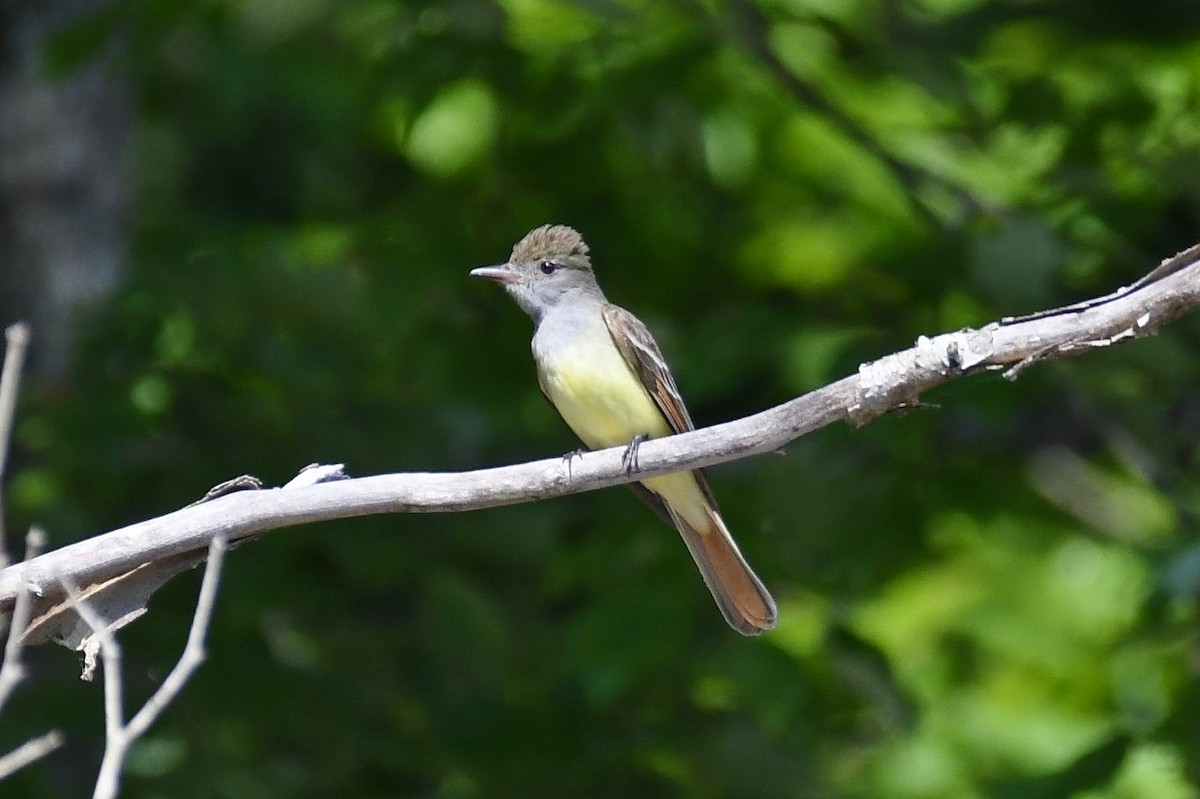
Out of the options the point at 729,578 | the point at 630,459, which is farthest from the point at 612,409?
the point at 630,459

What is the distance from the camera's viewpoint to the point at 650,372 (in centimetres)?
552

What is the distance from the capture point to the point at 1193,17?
20.8 feet

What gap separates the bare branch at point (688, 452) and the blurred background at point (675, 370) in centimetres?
184

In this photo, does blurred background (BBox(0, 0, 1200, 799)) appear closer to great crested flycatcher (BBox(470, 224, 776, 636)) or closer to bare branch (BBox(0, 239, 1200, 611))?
great crested flycatcher (BBox(470, 224, 776, 636))

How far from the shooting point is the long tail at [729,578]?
16.5 ft

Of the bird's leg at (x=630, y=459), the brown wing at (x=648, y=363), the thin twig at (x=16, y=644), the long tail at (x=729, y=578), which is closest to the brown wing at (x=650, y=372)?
the brown wing at (x=648, y=363)

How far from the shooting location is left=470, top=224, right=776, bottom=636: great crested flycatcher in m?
5.14

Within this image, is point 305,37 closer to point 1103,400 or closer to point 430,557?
point 430,557

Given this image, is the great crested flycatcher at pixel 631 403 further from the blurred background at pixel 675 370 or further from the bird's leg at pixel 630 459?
the bird's leg at pixel 630 459

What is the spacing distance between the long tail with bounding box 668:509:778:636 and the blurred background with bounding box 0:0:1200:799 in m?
0.32

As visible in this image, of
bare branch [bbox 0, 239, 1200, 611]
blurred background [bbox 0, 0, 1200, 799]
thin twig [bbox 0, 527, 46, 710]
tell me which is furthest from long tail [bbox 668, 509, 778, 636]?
thin twig [bbox 0, 527, 46, 710]

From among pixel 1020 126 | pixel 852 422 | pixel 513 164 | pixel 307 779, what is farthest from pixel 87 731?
pixel 1020 126

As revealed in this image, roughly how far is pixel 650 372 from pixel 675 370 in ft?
2.29

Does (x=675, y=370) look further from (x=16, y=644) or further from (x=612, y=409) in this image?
(x=16, y=644)
